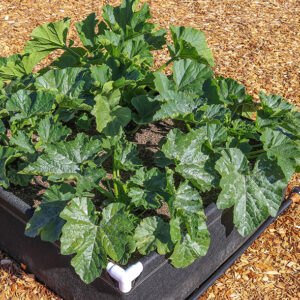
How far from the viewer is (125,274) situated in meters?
1.66

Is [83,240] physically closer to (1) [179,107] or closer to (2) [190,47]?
(1) [179,107]

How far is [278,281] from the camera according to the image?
7.83 ft

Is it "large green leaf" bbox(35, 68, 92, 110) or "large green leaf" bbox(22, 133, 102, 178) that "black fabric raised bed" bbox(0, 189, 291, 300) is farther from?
"large green leaf" bbox(35, 68, 92, 110)

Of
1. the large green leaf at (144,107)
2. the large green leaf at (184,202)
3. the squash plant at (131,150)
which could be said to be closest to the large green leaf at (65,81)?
the squash plant at (131,150)

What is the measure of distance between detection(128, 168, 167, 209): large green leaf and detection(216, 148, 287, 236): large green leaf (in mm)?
255

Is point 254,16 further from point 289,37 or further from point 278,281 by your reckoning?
point 278,281

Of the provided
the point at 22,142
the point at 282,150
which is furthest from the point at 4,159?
the point at 282,150

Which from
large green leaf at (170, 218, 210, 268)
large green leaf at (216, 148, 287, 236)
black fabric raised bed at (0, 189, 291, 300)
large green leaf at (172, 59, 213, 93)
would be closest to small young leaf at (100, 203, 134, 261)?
black fabric raised bed at (0, 189, 291, 300)

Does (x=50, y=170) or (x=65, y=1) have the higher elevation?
(x=50, y=170)

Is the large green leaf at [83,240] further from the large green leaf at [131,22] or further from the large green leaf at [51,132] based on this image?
the large green leaf at [131,22]

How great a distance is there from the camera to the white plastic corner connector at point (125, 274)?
1.67 metres

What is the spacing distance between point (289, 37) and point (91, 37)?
9.16 ft

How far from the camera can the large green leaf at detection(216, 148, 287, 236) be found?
1952 mm

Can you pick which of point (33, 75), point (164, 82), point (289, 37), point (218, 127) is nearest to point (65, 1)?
point (289, 37)
